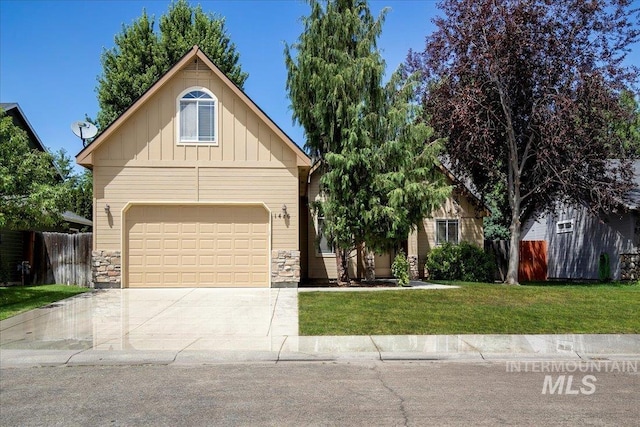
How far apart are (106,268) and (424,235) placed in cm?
1166

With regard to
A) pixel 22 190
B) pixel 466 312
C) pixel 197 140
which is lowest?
pixel 466 312

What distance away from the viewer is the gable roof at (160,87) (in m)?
15.6

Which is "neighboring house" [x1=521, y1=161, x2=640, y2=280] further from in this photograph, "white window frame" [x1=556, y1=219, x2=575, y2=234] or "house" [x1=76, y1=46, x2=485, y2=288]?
"house" [x1=76, y1=46, x2=485, y2=288]

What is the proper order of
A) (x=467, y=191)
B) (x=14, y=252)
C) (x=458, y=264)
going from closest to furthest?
(x=14, y=252) < (x=458, y=264) < (x=467, y=191)

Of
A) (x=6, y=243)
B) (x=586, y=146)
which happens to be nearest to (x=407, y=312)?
(x=586, y=146)

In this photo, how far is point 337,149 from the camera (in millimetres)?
16531

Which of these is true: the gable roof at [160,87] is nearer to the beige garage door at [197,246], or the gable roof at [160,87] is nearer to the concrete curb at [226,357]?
the beige garage door at [197,246]

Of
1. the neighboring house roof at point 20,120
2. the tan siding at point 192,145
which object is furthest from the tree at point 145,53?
the tan siding at point 192,145

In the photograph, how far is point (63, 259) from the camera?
1816cm

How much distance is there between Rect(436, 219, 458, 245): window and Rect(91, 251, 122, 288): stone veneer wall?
1180cm

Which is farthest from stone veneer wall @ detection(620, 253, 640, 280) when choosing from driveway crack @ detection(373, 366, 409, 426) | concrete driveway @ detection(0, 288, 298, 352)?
driveway crack @ detection(373, 366, 409, 426)

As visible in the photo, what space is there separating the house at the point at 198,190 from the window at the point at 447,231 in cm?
737

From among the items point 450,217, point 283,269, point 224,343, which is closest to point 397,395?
point 224,343

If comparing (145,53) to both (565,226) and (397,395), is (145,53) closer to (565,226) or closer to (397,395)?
(565,226)
